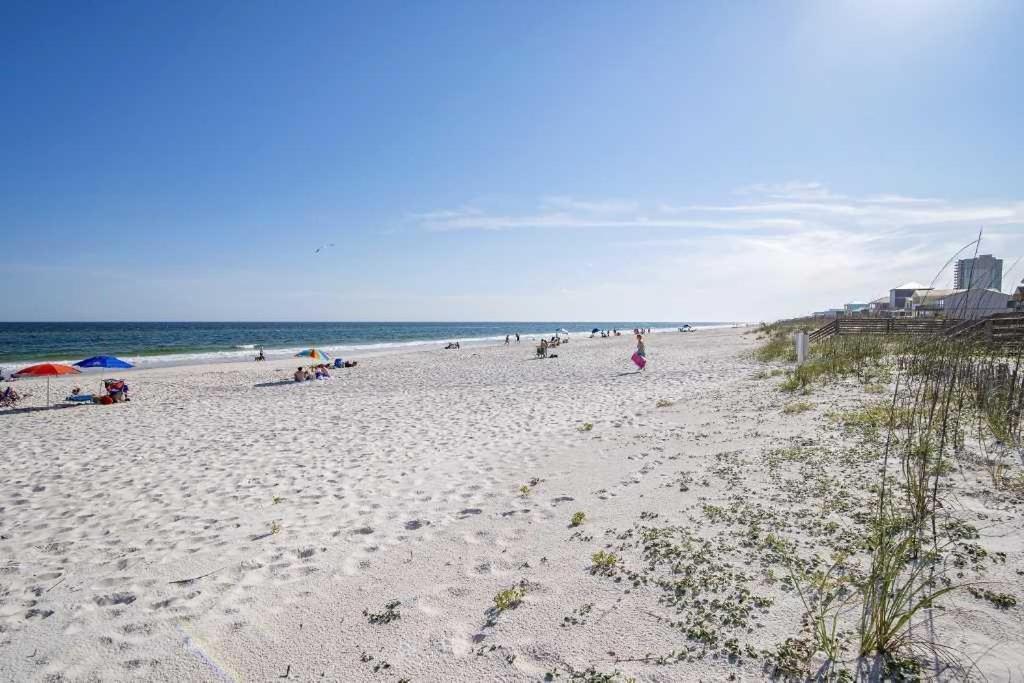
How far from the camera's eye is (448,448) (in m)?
8.52

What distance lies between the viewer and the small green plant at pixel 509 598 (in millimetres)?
3516

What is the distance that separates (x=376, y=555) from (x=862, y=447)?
18.5ft

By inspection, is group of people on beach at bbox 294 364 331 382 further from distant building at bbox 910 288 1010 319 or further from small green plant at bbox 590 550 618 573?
distant building at bbox 910 288 1010 319

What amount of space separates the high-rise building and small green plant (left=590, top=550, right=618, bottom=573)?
3225mm

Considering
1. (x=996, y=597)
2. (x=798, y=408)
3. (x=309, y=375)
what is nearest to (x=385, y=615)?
(x=996, y=597)

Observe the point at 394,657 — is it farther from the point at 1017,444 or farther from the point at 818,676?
the point at 1017,444

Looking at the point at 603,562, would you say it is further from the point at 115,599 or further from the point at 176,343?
the point at 176,343

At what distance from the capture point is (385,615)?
3.53m

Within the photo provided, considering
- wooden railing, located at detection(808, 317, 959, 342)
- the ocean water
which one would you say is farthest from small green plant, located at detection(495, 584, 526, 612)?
the ocean water

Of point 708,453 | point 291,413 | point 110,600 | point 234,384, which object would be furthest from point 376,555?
point 234,384

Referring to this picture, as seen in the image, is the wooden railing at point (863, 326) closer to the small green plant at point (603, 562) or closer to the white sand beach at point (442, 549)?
the white sand beach at point (442, 549)

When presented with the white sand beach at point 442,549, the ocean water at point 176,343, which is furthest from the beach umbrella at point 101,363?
the ocean water at point 176,343

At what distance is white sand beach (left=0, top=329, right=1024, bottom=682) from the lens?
3.02 metres

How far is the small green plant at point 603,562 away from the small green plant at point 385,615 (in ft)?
4.88
